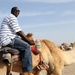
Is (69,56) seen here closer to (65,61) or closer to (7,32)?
(65,61)

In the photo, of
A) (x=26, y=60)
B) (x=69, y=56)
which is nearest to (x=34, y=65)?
(x=26, y=60)

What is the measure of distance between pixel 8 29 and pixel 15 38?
1.17ft

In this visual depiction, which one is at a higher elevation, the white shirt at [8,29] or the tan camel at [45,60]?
the white shirt at [8,29]

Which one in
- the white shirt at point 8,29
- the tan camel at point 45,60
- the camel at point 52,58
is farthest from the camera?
the camel at point 52,58

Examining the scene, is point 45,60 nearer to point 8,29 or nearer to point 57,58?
point 57,58

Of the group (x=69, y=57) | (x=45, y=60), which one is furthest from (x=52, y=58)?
(x=69, y=57)

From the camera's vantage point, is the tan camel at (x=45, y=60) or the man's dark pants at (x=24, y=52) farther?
the tan camel at (x=45, y=60)

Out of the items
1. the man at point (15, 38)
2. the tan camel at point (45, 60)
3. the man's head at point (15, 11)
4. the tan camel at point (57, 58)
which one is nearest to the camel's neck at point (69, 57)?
the tan camel at point (57, 58)

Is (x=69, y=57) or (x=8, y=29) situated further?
(x=69, y=57)

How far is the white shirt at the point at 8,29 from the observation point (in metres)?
8.85

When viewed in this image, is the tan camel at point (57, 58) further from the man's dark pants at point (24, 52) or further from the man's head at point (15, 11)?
the man's head at point (15, 11)

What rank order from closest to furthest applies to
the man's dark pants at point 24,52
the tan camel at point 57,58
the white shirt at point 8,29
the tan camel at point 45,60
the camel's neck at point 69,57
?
the white shirt at point 8,29 < the man's dark pants at point 24,52 < the tan camel at point 45,60 < the tan camel at point 57,58 < the camel's neck at point 69,57

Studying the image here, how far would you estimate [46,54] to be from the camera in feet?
34.7

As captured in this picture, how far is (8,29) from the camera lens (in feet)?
29.2
